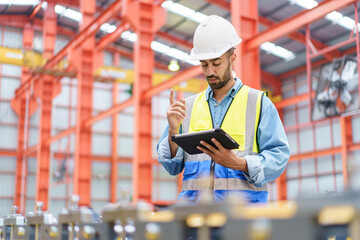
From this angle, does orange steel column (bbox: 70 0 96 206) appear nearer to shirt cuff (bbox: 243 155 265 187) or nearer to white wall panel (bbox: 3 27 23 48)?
white wall panel (bbox: 3 27 23 48)

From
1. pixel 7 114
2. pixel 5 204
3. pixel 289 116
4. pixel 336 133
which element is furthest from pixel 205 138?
pixel 7 114

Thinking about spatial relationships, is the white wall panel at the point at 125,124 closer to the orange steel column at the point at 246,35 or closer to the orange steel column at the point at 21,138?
the orange steel column at the point at 21,138

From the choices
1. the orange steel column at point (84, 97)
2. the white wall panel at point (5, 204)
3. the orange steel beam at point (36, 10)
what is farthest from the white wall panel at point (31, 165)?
the orange steel column at point (84, 97)

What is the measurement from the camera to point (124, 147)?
28062mm

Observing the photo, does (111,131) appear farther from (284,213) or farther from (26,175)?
(284,213)

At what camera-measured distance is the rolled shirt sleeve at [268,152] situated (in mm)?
2715

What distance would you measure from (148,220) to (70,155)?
82.0 feet

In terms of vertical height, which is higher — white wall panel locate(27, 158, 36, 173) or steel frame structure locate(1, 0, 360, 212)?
steel frame structure locate(1, 0, 360, 212)

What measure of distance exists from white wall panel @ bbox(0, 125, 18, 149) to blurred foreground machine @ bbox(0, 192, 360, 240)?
83.1 feet

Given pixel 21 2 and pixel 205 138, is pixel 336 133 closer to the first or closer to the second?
pixel 21 2

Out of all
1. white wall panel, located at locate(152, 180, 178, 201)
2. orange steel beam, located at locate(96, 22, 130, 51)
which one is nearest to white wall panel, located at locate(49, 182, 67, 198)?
white wall panel, located at locate(152, 180, 178, 201)

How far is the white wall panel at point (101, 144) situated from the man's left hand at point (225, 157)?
2519 centimetres

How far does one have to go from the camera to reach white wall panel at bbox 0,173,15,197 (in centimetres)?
2611

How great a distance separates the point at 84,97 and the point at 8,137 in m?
9.81
